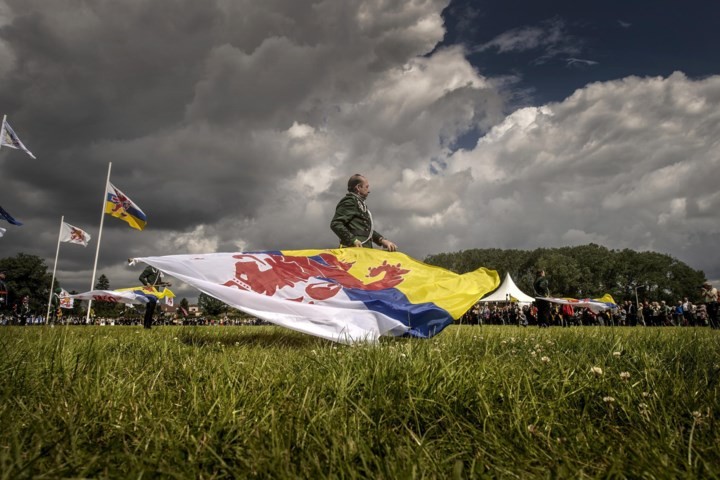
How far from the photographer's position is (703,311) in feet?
76.4

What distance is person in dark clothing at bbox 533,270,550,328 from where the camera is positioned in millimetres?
15497

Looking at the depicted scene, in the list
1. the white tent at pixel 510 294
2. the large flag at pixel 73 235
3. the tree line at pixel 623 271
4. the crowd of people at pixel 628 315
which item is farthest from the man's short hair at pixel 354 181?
the tree line at pixel 623 271

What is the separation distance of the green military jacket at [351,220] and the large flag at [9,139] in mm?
11332

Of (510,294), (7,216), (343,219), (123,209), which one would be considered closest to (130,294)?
(7,216)

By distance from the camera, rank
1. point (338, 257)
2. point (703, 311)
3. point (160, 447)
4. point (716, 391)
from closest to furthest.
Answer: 1. point (160, 447)
2. point (716, 391)
3. point (338, 257)
4. point (703, 311)

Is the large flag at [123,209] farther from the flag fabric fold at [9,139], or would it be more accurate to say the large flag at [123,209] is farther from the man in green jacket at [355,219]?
the man in green jacket at [355,219]

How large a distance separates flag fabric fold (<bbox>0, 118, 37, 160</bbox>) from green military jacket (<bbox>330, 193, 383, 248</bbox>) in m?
11.2

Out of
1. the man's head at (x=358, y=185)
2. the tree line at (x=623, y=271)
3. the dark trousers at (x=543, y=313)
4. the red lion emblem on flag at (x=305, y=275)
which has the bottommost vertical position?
the dark trousers at (x=543, y=313)

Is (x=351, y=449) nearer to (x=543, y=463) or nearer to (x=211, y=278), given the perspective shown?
(x=543, y=463)

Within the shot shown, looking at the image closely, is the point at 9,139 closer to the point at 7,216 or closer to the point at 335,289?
the point at 7,216

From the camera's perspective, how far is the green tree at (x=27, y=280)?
78188 millimetres

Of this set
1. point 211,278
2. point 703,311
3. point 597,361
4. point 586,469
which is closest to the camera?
point 586,469

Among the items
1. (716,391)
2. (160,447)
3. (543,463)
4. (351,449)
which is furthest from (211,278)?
(716,391)

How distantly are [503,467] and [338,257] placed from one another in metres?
4.64
